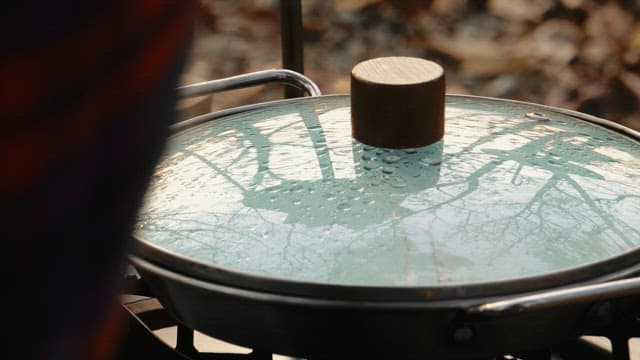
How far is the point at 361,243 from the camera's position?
1.20 metres

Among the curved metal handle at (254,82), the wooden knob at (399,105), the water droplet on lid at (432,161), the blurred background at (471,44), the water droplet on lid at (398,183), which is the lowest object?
the blurred background at (471,44)

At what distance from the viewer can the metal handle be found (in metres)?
1.01

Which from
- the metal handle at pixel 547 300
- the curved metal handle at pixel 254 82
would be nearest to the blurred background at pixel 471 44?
the curved metal handle at pixel 254 82

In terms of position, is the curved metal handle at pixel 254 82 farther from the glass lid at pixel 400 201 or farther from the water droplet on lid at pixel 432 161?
the water droplet on lid at pixel 432 161

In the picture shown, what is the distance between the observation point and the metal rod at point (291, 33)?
9.89 ft

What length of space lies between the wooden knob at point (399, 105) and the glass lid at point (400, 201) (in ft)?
0.10

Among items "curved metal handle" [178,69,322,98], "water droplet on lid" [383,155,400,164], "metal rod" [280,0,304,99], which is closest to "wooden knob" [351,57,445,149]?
"water droplet on lid" [383,155,400,164]

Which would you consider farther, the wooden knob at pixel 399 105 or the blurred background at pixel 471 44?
the blurred background at pixel 471 44

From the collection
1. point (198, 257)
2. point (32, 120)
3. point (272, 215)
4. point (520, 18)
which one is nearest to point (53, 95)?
point (32, 120)

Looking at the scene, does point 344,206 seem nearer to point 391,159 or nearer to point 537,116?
point 391,159

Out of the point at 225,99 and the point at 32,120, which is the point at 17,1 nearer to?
the point at 32,120

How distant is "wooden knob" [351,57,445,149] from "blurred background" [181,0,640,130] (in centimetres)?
214

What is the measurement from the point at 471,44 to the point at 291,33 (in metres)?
1.29

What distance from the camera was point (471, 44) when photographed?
13.5 feet
